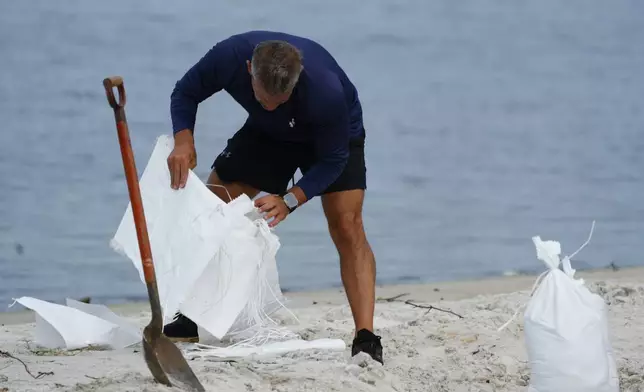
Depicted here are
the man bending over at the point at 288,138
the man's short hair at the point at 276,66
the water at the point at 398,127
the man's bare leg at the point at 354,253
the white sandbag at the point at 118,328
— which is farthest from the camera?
the water at the point at 398,127

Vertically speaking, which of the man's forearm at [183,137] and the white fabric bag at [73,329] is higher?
the man's forearm at [183,137]

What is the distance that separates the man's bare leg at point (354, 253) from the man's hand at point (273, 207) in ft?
0.89

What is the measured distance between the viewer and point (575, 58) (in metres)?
5.86

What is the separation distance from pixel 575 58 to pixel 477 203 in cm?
100

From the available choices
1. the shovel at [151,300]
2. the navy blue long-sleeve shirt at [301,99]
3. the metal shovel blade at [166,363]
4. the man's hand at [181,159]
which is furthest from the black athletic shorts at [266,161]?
the metal shovel blade at [166,363]

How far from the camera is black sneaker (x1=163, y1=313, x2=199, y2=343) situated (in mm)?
3930

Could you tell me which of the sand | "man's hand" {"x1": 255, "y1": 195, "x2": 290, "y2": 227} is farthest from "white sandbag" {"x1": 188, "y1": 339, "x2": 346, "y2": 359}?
"man's hand" {"x1": 255, "y1": 195, "x2": 290, "y2": 227}

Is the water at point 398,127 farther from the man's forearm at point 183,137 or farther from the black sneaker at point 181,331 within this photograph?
the man's forearm at point 183,137

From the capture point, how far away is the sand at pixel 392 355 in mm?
3205

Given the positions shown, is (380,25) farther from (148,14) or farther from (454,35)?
(148,14)

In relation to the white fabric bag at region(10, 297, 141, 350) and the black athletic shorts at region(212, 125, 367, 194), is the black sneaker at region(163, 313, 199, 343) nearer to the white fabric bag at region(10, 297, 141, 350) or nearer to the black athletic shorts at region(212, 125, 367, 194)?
the white fabric bag at region(10, 297, 141, 350)

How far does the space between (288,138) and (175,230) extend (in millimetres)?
527

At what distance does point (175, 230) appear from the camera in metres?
3.53

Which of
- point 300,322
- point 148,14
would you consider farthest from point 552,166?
point 148,14
